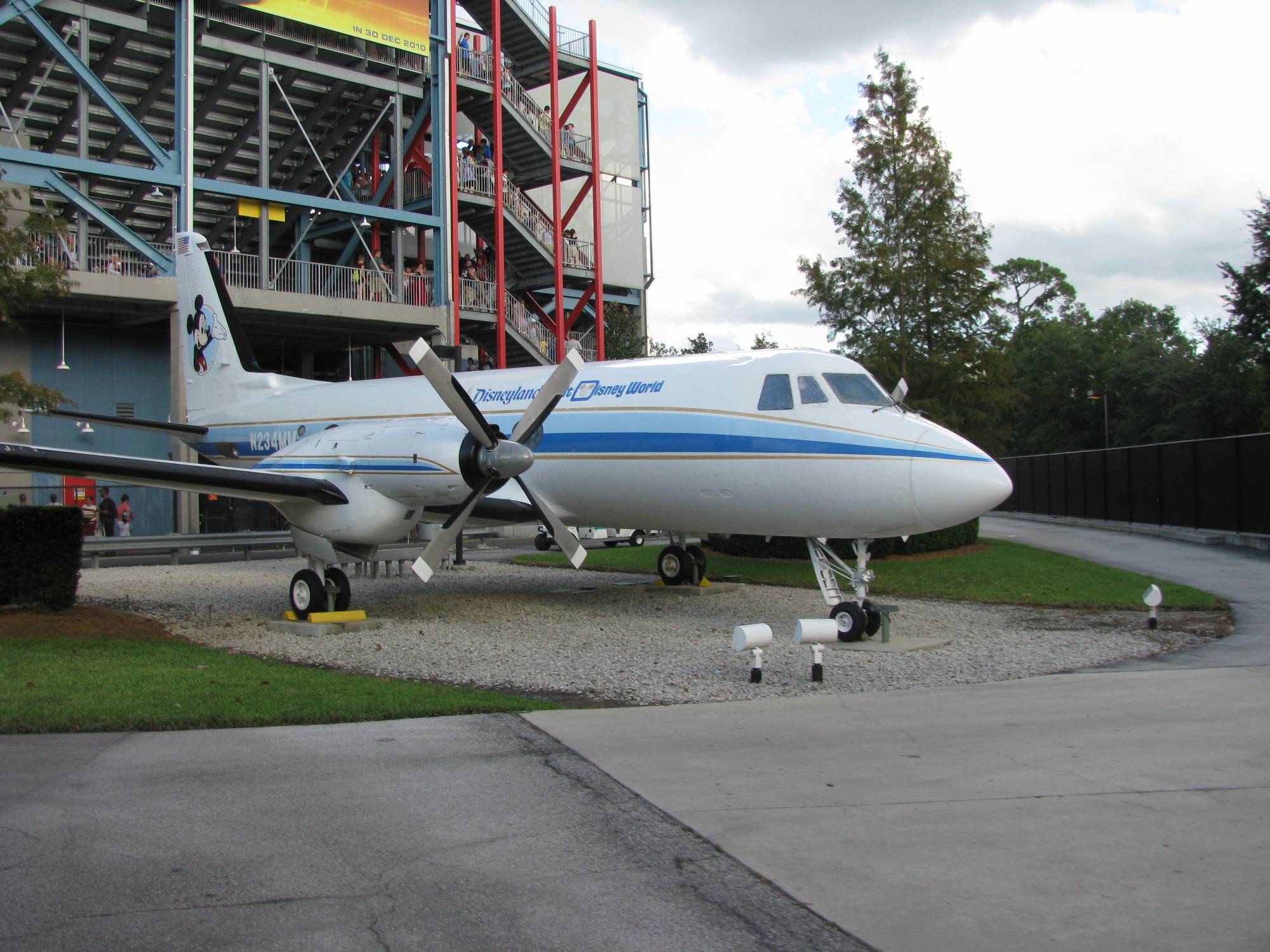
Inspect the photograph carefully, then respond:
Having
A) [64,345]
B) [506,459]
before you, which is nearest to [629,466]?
[506,459]

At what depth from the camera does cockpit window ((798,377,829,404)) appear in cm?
1350

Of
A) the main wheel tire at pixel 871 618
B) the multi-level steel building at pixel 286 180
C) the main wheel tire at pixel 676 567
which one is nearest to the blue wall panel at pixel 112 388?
the multi-level steel building at pixel 286 180

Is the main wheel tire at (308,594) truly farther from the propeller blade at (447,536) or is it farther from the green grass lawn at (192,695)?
the green grass lawn at (192,695)

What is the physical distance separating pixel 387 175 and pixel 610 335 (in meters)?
10.2

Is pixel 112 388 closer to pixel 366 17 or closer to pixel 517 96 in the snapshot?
pixel 366 17

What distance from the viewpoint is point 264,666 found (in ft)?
37.3

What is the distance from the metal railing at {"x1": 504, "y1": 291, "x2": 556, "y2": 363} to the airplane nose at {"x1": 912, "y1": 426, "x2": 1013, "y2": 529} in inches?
959

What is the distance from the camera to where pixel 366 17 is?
104ft

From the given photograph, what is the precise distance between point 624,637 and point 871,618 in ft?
10.5

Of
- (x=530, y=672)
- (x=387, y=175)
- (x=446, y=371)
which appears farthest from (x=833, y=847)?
(x=387, y=175)

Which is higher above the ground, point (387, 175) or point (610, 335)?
point (387, 175)

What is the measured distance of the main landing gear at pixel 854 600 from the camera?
12.5 metres

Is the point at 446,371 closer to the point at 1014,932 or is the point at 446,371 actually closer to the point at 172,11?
the point at 1014,932

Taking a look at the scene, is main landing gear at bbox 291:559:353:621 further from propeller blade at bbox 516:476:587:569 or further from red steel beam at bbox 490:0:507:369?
red steel beam at bbox 490:0:507:369
